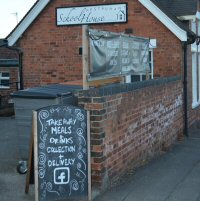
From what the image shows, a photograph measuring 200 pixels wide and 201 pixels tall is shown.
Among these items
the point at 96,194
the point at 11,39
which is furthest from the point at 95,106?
the point at 11,39

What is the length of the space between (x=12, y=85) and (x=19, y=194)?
53.4 ft

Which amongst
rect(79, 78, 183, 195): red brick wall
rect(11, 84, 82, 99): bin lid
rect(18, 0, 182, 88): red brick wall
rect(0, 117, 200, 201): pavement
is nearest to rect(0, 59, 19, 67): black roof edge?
rect(18, 0, 182, 88): red brick wall

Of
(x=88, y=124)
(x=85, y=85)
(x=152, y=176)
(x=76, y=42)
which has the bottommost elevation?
(x=152, y=176)

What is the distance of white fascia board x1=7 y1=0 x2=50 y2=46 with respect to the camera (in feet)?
53.2

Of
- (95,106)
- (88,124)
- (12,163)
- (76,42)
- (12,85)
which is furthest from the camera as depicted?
(12,85)

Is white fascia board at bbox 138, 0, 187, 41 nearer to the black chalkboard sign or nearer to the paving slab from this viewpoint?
the paving slab

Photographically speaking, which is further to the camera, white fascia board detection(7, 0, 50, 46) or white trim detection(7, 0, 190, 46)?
white fascia board detection(7, 0, 50, 46)

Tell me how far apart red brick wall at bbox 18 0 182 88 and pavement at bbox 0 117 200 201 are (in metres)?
4.34

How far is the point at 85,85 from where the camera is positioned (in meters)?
7.55

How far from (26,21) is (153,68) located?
463 cm

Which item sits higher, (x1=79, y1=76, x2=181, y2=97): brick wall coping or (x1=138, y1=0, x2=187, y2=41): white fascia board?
(x1=138, y1=0, x2=187, y2=41): white fascia board

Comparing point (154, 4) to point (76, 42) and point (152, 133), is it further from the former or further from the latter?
point (152, 133)

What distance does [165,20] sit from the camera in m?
14.8

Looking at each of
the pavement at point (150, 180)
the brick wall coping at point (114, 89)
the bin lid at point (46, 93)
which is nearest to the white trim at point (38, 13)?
the brick wall coping at point (114, 89)
